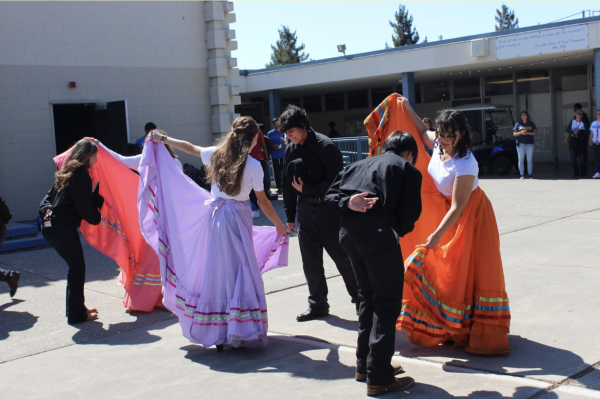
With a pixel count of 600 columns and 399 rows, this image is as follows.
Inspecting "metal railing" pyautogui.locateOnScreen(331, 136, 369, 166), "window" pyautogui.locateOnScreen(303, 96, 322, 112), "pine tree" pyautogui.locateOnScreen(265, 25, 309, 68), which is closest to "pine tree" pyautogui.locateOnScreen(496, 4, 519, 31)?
"pine tree" pyautogui.locateOnScreen(265, 25, 309, 68)

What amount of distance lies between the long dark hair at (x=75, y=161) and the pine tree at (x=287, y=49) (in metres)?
70.0

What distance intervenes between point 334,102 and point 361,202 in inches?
989

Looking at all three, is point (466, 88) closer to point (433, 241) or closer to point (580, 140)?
point (580, 140)

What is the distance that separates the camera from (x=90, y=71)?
1301cm

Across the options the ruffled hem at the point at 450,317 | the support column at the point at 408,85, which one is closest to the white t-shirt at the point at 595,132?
the support column at the point at 408,85

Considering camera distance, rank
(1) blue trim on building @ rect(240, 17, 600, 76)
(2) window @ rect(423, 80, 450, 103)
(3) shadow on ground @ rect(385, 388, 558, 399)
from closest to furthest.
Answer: (3) shadow on ground @ rect(385, 388, 558, 399) < (1) blue trim on building @ rect(240, 17, 600, 76) < (2) window @ rect(423, 80, 450, 103)

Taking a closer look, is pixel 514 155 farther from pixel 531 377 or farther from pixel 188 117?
pixel 531 377

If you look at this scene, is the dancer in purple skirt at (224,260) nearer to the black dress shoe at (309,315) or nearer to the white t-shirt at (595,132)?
the black dress shoe at (309,315)

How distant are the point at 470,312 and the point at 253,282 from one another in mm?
1682

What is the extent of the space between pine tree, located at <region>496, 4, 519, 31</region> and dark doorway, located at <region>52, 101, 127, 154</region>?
7650 centimetres

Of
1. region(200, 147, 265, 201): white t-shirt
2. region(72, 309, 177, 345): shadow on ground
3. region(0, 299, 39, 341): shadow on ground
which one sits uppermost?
region(200, 147, 265, 201): white t-shirt

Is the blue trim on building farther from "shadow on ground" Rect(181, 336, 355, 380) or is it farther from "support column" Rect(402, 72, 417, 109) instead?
"shadow on ground" Rect(181, 336, 355, 380)

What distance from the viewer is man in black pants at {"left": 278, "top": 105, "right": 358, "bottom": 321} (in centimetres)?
554

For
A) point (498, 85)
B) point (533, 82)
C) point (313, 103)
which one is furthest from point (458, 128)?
point (313, 103)
